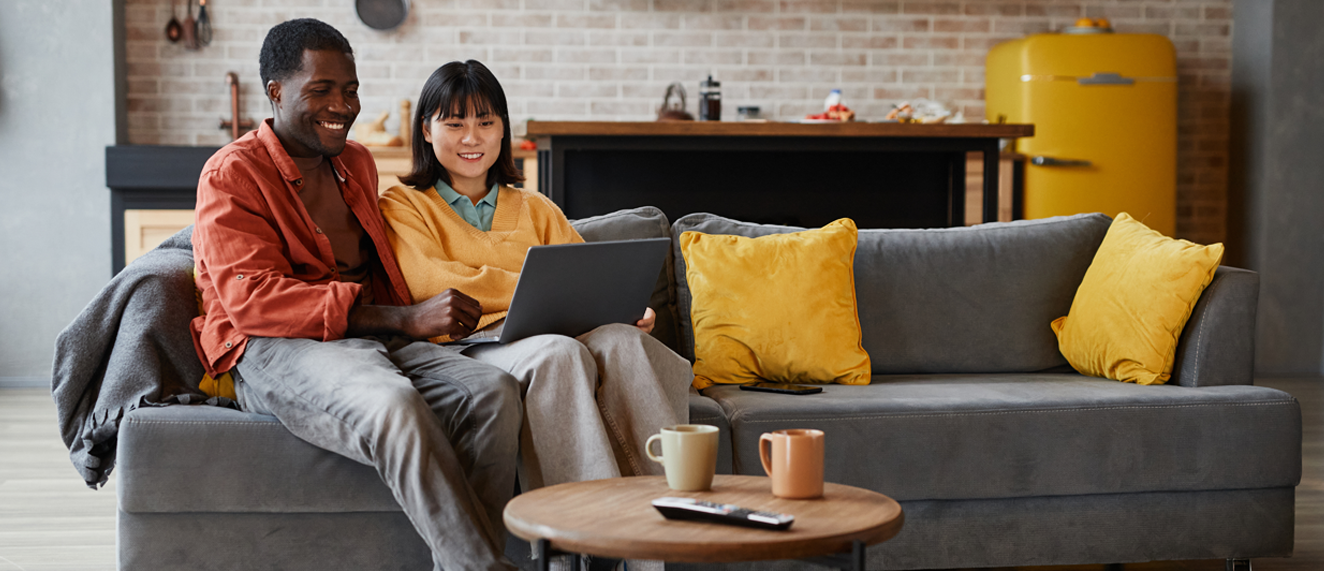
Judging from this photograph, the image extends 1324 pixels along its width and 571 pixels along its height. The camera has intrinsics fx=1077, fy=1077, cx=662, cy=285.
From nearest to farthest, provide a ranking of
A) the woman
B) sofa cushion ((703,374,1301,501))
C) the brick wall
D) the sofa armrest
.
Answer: the woman < sofa cushion ((703,374,1301,501)) < the sofa armrest < the brick wall

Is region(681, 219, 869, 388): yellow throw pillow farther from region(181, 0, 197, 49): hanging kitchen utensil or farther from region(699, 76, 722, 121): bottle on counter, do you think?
region(181, 0, 197, 49): hanging kitchen utensil

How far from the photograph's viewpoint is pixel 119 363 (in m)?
1.87

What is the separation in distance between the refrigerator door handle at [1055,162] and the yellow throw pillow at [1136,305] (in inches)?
105

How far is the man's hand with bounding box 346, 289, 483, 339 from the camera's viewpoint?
1.83 metres

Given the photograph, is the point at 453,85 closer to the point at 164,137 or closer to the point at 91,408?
the point at 91,408

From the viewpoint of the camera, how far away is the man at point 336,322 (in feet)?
5.06

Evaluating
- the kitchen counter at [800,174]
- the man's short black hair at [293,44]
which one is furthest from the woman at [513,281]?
the kitchen counter at [800,174]

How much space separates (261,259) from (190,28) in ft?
12.3

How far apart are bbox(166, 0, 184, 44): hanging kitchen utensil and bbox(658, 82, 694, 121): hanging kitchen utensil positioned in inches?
89.8

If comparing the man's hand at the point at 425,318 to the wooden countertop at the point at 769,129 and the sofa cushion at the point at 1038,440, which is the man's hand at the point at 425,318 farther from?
the wooden countertop at the point at 769,129

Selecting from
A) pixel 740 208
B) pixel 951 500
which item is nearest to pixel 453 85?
pixel 951 500

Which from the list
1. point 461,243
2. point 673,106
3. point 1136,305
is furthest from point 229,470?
point 673,106

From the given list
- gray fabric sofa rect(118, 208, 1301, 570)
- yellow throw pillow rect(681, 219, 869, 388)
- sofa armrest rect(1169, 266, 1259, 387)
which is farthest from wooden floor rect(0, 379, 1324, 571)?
yellow throw pillow rect(681, 219, 869, 388)

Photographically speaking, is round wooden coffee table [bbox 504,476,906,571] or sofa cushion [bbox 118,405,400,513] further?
sofa cushion [bbox 118,405,400,513]
